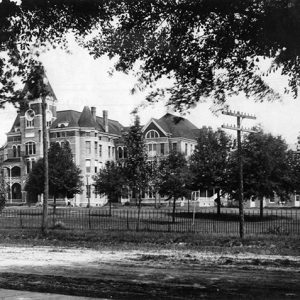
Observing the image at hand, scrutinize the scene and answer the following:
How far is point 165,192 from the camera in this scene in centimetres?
3666

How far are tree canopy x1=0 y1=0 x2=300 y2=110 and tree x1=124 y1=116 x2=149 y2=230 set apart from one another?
18.9 meters

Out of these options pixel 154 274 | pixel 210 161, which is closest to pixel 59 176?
pixel 210 161

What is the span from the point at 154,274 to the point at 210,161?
3171cm

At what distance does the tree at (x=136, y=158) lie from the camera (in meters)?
28.2

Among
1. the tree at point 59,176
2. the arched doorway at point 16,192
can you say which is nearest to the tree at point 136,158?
the tree at point 59,176

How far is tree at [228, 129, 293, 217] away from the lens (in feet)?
127

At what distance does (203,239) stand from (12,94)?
1412cm

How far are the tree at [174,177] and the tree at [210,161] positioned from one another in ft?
14.5

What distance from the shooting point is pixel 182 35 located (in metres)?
8.47

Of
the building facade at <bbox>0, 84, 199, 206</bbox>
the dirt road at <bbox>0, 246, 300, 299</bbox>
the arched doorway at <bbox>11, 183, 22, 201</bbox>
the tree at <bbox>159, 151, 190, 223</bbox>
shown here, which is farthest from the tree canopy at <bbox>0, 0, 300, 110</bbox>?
the arched doorway at <bbox>11, 183, 22, 201</bbox>

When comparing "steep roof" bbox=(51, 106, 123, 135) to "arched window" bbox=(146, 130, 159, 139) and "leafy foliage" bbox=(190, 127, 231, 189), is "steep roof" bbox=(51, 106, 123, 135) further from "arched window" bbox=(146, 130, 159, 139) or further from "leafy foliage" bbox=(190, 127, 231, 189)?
"leafy foliage" bbox=(190, 127, 231, 189)

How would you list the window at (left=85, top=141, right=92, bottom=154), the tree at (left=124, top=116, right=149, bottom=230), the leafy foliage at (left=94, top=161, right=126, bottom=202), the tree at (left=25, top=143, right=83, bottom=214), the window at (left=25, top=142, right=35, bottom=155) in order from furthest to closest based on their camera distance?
the window at (left=25, top=142, right=35, bottom=155) < the window at (left=85, top=141, right=92, bottom=154) < the tree at (left=25, top=143, right=83, bottom=214) < the leafy foliage at (left=94, top=161, right=126, bottom=202) < the tree at (left=124, top=116, right=149, bottom=230)

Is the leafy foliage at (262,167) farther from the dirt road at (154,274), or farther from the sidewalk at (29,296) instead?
the sidewalk at (29,296)

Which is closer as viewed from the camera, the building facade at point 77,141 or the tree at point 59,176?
the tree at point 59,176
